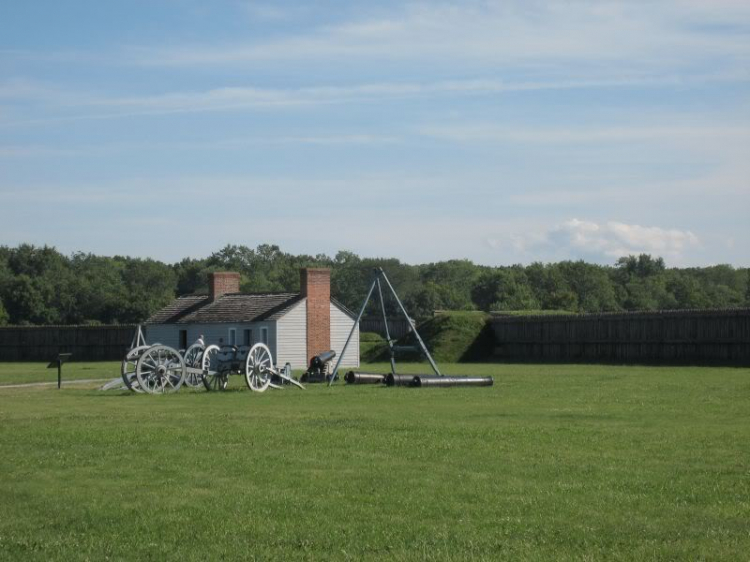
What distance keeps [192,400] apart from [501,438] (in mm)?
12811

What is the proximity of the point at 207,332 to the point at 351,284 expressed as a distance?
70372mm

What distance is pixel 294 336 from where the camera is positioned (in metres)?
53.5

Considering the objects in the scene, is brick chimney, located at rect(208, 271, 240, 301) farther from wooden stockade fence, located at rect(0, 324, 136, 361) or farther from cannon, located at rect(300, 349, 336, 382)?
cannon, located at rect(300, 349, 336, 382)

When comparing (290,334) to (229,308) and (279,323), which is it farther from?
(229,308)

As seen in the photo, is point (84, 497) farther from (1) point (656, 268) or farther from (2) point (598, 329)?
(1) point (656, 268)

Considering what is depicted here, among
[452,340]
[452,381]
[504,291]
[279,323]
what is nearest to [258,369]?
[452,381]

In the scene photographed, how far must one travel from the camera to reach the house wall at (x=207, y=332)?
174 ft

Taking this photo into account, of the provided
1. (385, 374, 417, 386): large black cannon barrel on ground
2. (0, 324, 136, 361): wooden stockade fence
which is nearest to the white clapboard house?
(0, 324, 136, 361): wooden stockade fence

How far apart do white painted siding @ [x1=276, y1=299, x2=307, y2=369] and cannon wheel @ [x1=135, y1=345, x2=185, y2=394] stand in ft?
66.7

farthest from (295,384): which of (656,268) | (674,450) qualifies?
(656,268)

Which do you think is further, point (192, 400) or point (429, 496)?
point (192, 400)

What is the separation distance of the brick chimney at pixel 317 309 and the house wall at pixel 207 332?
2.10 meters

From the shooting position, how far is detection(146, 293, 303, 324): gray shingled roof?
53906mm

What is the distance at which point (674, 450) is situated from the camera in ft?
49.0
